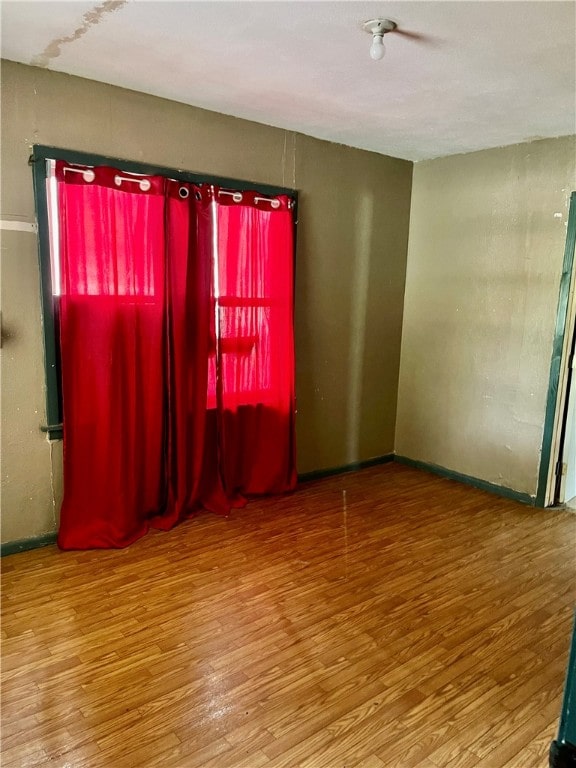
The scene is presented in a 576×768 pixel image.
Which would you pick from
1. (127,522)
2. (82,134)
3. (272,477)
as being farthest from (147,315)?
(272,477)

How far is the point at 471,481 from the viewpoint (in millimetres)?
4152

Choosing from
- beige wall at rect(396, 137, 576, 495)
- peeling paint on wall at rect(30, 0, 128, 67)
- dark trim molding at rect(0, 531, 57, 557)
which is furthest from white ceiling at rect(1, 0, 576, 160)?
dark trim molding at rect(0, 531, 57, 557)

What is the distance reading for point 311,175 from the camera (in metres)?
3.73

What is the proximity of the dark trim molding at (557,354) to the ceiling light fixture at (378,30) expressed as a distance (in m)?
1.98

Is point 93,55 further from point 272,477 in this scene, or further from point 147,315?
point 272,477

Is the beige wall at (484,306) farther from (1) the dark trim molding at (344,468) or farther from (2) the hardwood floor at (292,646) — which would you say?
(2) the hardwood floor at (292,646)

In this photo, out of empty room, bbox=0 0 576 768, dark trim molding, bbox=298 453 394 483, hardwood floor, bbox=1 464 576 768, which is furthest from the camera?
dark trim molding, bbox=298 453 394 483

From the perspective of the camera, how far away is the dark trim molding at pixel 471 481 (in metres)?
3.86

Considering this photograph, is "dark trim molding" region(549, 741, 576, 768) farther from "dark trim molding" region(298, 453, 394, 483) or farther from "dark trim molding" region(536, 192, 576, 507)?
"dark trim molding" region(298, 453, 394, 483)

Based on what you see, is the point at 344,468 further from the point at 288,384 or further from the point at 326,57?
the point at 326,57

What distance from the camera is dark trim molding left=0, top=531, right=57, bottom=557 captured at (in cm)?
286

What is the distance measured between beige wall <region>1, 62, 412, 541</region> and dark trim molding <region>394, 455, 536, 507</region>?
0.85 ft

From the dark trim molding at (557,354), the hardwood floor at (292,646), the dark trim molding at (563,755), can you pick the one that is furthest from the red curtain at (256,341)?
the dark trim molding at (563,755)

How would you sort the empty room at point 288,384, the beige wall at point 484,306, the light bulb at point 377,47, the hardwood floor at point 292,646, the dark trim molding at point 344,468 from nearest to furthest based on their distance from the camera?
the hardwood floor at point 292,646, the empty room at point 288,384, the light bulb at point 377,47, the beige wall at point 484,306, the dark trim molding at point 344,468
